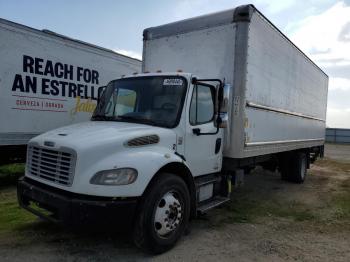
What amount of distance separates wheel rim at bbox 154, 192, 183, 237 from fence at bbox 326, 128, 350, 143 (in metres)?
42.2

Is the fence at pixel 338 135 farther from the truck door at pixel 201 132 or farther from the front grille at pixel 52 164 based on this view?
the front grille at pixel 52 164

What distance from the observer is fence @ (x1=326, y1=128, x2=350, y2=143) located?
41.9 metres

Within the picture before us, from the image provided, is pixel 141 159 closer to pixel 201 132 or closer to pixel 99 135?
pixel 99 135

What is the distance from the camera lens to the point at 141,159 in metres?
4.31

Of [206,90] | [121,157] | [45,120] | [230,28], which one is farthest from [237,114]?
[45,120]

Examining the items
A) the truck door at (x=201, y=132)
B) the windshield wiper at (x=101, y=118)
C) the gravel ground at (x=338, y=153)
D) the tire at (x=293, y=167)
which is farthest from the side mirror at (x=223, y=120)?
the gravel ground at (x=338, y=153)

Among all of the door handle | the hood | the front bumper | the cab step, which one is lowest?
the cab step

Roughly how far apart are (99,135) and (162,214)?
1336mm

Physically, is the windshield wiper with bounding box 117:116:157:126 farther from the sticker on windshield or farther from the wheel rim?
the wheel rim

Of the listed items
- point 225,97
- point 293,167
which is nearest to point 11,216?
point 225,97

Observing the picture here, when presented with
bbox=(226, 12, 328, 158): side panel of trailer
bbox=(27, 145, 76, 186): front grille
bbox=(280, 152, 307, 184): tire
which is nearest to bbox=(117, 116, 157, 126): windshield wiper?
bbox=(27, 145, 76, 186): front grille

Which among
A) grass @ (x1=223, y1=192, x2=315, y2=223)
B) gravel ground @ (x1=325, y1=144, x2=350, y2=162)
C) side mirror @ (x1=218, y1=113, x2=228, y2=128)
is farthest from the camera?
gravel ground @ (x1=325, y1=144, x2=350, y2=162)

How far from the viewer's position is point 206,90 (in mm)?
5578

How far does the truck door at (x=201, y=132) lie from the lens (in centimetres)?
526
